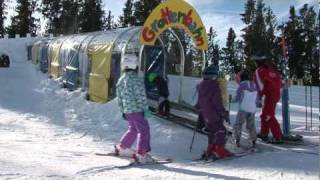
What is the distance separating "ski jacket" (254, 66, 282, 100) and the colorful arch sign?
427cm

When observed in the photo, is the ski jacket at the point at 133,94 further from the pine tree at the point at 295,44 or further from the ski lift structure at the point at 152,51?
the pine tree at the point at 295,44

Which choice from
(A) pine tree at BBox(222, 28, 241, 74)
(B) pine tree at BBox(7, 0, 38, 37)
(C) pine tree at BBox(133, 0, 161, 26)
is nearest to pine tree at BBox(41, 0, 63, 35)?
(B) pine tree at BBox(7, 0, 38, 37)

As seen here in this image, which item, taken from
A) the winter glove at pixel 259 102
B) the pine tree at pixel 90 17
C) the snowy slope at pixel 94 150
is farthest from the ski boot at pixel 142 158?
the pine tree at pixel 90 17

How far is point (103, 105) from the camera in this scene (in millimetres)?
16438

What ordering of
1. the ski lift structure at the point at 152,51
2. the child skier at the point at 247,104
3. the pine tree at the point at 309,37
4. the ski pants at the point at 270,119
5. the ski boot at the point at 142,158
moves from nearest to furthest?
the ski boot at the point at 142,158, the child skier at the point at 247,104, the ski pants at the point at 270,119, the ski lift structure at the point at 152,51, the pine tree at the point at 309,37

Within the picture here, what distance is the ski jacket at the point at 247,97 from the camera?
1098 centimetres

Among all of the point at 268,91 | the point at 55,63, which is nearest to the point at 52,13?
the point at 55,63

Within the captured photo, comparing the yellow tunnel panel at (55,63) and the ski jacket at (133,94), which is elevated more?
the yellow tunnel panel at (55,63)

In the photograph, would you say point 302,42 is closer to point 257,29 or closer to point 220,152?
point 257,29

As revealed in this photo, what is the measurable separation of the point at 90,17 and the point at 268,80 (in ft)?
252

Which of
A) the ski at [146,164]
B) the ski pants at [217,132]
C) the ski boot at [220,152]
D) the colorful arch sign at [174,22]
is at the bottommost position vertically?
the ski at [146,164]

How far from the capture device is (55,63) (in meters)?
28.9

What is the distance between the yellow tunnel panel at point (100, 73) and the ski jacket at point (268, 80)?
704 centimetres

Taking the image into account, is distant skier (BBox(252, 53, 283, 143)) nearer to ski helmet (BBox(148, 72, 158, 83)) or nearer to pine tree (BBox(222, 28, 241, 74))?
ski helmet (BBox(148, 72, 158, 83))
